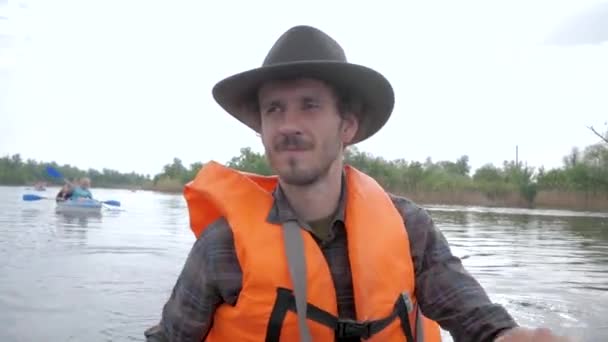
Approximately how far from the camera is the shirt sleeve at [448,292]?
1937 millimetres

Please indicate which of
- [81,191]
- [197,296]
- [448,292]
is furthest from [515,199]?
[197,296]

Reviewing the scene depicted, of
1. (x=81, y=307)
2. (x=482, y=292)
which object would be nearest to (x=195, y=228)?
(x=482, y=292)

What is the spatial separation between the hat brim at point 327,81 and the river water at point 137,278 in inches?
128

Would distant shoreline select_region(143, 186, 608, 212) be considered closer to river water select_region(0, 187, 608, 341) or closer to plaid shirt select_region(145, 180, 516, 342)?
river water select_region(0, 187, 608, 341)

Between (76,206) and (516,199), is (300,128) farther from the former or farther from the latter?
(516,199)

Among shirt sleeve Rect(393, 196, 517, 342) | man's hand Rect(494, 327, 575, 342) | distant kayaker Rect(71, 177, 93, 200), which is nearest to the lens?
man's hand Rect(494, 327, 575, 342)

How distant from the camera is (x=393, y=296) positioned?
6.84ft

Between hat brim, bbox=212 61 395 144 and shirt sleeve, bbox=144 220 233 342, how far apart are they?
571 millimetres

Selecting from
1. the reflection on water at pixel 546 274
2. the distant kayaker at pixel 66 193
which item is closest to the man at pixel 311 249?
the reflection on water at pixel 546 274

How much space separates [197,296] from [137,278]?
5.83m

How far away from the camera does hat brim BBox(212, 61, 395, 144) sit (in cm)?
206

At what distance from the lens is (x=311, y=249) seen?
2.05m

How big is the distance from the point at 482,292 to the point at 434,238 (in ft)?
0.85

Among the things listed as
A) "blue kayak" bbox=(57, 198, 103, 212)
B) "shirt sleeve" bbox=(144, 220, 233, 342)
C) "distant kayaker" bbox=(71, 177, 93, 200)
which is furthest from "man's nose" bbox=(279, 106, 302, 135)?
"distant kayaker" bbox=(71, 177, 93, 200)
